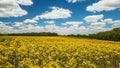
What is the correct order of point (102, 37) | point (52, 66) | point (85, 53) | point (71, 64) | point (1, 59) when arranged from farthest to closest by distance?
point (102, 37) < point (85, 53) < point (1, 59) < point (71, 64) < point (52, 66)

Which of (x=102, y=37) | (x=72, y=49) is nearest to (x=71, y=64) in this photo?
(x=72, y=49)

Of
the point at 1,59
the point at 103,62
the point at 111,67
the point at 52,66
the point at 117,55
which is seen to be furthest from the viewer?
the point at 117,55

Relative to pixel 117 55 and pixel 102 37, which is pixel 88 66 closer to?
pixel 117 55

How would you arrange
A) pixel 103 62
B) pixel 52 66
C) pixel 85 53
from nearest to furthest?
1. pixel 52 66
2. pixel 103 62
3. pixel 85 53

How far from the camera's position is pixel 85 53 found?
86.2 feet

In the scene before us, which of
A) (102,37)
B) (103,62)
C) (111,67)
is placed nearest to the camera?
(111,67)

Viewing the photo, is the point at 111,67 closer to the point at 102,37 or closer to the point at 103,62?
the point at 103,62

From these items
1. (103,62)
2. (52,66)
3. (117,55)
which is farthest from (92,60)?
(52,66)

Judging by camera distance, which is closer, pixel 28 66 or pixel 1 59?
pixel 28 66

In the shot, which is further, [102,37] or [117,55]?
[102,37]

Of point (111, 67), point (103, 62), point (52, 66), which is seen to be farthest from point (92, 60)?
point (52, 66)

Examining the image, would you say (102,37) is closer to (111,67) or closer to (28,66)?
(111,67)

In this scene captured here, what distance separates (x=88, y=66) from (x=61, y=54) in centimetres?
663

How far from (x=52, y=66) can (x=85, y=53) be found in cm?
1108
